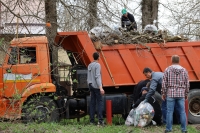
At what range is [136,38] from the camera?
999 centimetres

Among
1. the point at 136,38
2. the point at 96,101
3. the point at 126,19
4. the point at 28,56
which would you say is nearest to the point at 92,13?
the point at 126,19

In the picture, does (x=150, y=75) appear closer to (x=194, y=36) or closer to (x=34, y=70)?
(x=34, y=70)

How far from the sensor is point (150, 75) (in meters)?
8.82

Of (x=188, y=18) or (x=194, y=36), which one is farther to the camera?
(x=188, y=18)

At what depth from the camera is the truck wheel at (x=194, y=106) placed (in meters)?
10.0

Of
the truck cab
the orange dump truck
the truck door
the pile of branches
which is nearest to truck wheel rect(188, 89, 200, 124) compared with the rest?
the orange dump truck

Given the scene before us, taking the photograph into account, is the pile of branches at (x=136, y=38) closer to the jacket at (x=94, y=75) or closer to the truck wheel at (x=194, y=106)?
the jacket at (x=94, y=75)

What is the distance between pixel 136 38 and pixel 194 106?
262cm

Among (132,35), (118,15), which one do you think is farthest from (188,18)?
(132,35)

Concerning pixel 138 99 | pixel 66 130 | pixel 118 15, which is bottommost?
pixel 66 130

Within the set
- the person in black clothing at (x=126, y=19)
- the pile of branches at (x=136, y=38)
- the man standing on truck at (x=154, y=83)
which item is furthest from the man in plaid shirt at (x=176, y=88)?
the person in black clothing at (x=126, y=19)

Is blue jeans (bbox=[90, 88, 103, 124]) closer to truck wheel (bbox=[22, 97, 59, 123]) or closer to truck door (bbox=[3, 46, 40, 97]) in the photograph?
truck wheel (bbox=[22, 97, 59, 123])

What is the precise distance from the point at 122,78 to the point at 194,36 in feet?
17.8

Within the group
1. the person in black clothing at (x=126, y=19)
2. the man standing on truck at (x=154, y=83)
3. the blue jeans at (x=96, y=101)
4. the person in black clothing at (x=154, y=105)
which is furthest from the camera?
the person in black clothing at (x=126, y=19)
